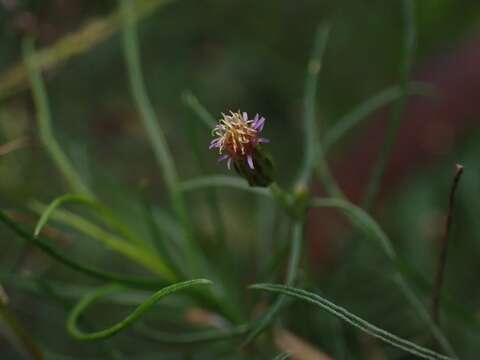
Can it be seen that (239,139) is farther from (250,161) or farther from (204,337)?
(204,337)

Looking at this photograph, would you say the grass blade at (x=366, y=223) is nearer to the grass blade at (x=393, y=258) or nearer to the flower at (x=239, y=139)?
the grass blade at (x=393, y=258)

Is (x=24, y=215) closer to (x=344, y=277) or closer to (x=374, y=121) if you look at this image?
Answer: (x=344, y=277)

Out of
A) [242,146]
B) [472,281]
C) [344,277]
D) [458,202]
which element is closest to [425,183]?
[458,202]

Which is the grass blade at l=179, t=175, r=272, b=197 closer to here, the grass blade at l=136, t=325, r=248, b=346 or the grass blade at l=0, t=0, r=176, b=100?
the grass blade at l=136, t=325, r=248, b=346

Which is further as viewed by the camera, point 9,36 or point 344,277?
point 9,36

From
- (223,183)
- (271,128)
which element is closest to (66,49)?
(223,183)

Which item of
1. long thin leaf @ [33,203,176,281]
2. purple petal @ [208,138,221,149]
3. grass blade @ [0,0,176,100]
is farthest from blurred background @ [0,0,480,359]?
purple petal @ [208,138,221,149]
